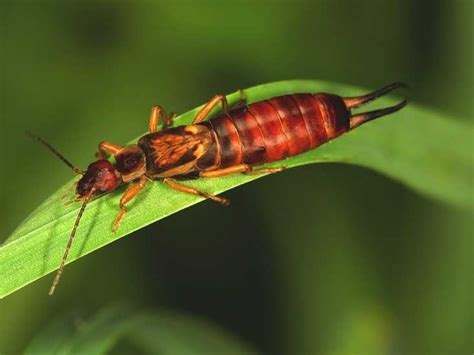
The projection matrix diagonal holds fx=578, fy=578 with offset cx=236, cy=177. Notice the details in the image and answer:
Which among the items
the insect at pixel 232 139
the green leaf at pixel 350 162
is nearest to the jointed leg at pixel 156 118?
the insect at pixel 232 139

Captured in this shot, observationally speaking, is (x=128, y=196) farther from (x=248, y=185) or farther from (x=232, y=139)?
(x=248, y=185)

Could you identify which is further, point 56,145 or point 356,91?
point 56,145

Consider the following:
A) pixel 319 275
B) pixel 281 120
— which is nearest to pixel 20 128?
pixel 281 120

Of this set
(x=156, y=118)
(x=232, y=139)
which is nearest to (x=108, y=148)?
(x=156, y=118)

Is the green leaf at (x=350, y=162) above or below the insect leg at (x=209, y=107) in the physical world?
below

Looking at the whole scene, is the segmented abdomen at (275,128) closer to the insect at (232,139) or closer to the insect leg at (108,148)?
the insect at (232,139)

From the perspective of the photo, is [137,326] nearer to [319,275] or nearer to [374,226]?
[319,275]

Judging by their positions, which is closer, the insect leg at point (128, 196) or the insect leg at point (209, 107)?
the insect leg at point (128, 196)
